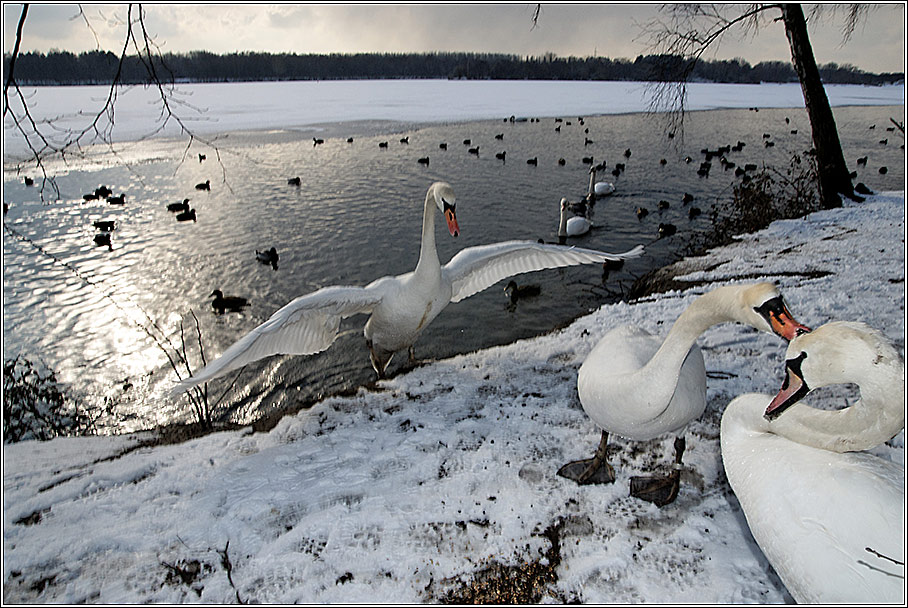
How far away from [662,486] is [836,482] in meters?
1.37

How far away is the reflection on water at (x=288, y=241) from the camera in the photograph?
6.81 meters

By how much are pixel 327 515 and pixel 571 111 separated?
121 ft

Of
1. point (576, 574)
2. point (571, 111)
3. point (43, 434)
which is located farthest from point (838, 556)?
point (571, 111)

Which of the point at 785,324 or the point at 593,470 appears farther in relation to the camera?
the point at 593,470

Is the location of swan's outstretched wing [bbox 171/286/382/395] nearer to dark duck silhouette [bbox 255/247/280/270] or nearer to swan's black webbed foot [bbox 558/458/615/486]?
swan's black webbed foot [bbox 558/458/615/486]

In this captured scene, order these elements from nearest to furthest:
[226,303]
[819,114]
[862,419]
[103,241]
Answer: [862,419] < [226,303] < [103,241] < [819,114]

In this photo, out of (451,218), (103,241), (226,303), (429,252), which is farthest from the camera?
(103,241)

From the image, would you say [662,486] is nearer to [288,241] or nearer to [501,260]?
[501,260]

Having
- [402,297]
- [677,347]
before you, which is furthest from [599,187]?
[677,347]

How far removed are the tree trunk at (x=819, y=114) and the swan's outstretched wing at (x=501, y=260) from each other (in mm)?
8967

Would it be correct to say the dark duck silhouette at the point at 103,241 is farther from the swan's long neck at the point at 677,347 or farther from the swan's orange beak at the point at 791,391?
the swan's orange beak at the point at 791,391

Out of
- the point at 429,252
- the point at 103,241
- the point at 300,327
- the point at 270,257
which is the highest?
the point at 429,252

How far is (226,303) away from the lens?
27.1 feet

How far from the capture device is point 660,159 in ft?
64.6
